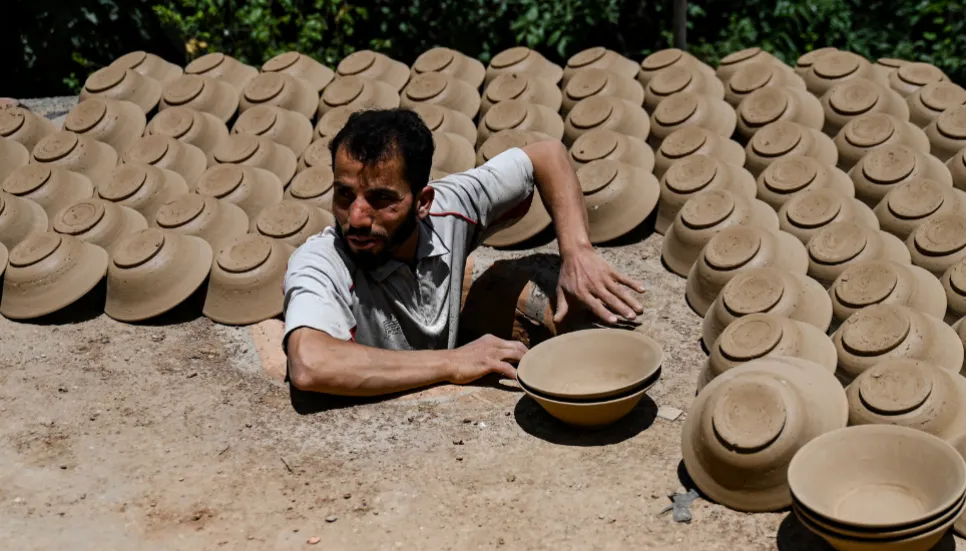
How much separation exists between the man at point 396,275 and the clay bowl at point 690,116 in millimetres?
1458

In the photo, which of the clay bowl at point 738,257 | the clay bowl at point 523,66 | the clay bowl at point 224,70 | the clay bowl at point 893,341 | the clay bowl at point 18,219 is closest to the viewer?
the clay bowl at point 893,341

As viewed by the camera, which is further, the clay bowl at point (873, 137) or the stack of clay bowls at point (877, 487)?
the clay bowl at point (873, 137)

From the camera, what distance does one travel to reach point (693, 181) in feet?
16.5

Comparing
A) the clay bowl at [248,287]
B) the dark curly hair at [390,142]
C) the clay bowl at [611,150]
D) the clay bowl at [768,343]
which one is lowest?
the clay bowl at [248,287]

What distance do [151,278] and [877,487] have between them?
310 centimetres

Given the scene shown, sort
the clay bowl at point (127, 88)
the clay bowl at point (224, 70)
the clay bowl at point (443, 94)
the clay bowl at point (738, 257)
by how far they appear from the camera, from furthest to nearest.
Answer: the clay bowl at point (224, 70), the clay bowl at point (127, 88), the clay bowl at point (443, 94), the clay bowl at point (738, 257)

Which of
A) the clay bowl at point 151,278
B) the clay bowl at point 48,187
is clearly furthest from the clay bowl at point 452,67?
the clay bowl at point 151,278

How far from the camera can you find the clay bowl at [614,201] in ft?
16.5

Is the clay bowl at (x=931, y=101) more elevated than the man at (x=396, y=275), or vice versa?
the man at (x=396, y=275)

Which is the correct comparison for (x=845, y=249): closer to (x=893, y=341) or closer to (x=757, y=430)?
(x=893, y=341)

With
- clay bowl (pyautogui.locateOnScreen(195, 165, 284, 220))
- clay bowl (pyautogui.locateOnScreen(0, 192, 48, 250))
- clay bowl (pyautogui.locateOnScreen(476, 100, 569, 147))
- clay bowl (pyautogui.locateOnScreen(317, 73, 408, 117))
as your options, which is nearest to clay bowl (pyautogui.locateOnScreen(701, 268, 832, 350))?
clay bowl (pyautogui.locateOnScreen(476, 100, 569, 147))

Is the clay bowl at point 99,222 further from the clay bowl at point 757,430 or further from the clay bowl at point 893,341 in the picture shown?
the clay bowl at point 893,341

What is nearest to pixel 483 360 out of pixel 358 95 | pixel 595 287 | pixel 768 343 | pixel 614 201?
pixel 595 287

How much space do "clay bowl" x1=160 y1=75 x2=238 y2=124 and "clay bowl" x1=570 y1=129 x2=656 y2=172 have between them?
6.89 feet
